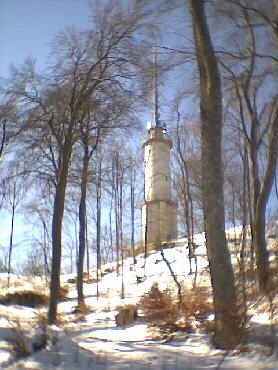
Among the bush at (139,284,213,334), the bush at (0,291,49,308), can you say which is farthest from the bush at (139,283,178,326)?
the bush at (0,291,49,308)

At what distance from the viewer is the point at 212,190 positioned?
192 inches

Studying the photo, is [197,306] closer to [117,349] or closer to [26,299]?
[117,349]

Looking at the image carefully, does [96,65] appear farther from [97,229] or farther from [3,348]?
[97,229]

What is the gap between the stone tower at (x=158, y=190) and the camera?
10.3 metres

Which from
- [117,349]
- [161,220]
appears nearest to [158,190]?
[161,220]

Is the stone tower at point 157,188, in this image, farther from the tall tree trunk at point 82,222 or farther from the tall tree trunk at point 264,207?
the tall tree trunk at point 264,207

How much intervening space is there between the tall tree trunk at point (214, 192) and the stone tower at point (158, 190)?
3613 mm

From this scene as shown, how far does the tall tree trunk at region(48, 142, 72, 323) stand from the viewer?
6.39m

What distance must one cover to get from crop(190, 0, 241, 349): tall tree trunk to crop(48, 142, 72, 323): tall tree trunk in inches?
109

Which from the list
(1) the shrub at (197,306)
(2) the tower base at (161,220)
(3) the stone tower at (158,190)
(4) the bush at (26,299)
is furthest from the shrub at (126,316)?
(2) the tower base at (161,220)

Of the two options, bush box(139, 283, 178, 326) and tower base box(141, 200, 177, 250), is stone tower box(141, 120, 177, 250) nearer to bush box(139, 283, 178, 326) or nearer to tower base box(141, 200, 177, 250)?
tower base box(141, 200, 177, 250)

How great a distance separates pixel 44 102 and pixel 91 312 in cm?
471

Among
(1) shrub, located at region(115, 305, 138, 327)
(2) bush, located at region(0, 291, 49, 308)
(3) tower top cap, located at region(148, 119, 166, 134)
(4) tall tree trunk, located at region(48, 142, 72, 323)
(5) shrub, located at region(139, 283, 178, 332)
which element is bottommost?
(1) shrub, located at region(115, 305, 138, 327)

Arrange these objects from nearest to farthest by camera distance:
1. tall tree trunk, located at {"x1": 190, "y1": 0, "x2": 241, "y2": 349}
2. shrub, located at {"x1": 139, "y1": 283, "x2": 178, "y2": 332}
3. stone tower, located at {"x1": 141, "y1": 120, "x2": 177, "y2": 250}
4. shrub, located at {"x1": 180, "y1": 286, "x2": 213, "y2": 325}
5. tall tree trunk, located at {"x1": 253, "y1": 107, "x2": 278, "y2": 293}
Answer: tall tree trunk, located at {"x1": 190, "y1": 0, "x2": 241, "y2": 349}
tall tree trunk, located at {"x1": 253, "y1": 107, "x2": 278, "y2": 293}
shrub, located at {"x1": 180, "y1": 286, "x2": 213, "y2": 325}
shrub, located at {"x1": 139, "y1": 283, "x2": 178, "y2": 332}
stone tower, located at {"x1": 141, "y1": 120, "x2": 177, "y2": 250}
